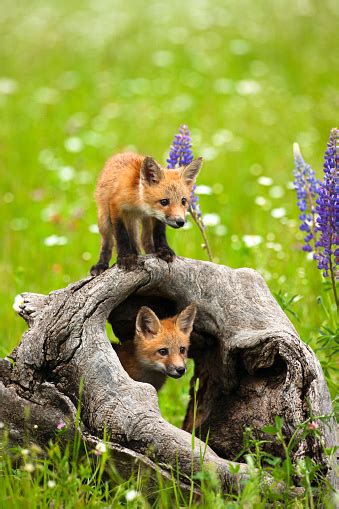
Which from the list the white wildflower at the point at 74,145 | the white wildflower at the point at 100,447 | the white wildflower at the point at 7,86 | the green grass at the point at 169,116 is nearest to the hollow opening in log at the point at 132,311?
the green grass at the point at 169,116

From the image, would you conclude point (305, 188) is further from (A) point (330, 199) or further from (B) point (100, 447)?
(B) point (100, 447)

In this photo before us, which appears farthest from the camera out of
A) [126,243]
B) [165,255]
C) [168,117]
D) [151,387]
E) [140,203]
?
[168,117]

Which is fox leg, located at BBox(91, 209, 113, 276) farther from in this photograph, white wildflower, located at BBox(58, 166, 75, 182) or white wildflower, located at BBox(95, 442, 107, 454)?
white wildflower, located at BBox(58, 166, 75, 182)

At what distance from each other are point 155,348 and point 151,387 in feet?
3.69

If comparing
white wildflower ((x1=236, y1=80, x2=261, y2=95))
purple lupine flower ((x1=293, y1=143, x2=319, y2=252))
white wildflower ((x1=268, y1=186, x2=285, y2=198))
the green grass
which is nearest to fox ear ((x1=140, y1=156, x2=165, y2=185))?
purple lupine flower ((x1=293, y1=143, x2=319, y2=252))

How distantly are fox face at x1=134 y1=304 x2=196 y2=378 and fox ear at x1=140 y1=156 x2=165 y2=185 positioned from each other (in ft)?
3.02

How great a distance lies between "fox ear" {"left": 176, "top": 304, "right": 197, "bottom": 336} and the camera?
4840mm

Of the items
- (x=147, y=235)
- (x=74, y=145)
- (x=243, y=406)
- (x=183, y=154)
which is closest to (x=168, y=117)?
(x=74, y=145)

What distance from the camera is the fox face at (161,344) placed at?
17.1 ft

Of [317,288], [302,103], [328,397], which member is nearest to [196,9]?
[302,103]

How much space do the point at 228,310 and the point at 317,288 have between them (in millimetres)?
2219

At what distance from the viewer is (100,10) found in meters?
18.9

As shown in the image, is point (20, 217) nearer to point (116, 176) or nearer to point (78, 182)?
point (78, 182)

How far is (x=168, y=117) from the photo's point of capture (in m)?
12.4
